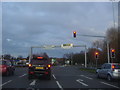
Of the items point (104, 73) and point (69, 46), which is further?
point (69, 46)

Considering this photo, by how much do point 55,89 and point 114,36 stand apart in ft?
154

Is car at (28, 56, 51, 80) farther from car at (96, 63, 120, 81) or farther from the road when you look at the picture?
car at (96, 63, 120, 81)

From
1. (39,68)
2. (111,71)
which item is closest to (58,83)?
(39,68)

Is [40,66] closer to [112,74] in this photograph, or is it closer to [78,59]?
[112,74]

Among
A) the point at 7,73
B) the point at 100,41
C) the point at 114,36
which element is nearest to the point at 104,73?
the point at 7,73

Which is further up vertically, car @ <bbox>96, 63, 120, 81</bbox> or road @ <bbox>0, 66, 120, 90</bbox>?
car @ <bbox>96, 63, 120, 81</bbox>

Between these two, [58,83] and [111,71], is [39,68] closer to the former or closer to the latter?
[58,83]

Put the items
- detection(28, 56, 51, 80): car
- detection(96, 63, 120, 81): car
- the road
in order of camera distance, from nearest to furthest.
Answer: the road
detection(96, 63, 120, 81): car
detection(28, 56, 51, 80): car

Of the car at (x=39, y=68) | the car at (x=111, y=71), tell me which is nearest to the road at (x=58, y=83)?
the car at (x=111, y=71)

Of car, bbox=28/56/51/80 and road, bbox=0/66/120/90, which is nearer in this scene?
road, bbox=0/66/120/90

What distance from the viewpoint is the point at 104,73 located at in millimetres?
18156

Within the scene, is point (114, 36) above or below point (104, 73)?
above

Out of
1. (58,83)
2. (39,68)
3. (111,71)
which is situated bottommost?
(58,83)

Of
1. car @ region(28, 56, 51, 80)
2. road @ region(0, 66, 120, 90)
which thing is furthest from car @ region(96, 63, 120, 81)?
car @ region(28, 56, 51, 80)
